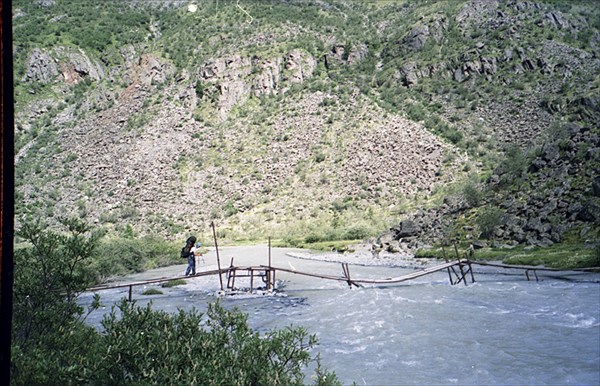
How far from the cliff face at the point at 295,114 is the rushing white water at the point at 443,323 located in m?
13.0

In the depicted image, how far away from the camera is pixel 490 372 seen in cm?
977

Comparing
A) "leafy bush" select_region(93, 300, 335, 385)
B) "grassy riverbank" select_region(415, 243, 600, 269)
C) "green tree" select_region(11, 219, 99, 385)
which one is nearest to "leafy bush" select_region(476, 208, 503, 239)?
"grassy riverbank" select_region(415, 243, 600, 269)

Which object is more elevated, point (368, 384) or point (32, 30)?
point (32, 30)

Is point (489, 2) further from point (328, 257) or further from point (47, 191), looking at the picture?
point (47, 191)

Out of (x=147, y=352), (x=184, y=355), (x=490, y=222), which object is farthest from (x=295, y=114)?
(x=147, y=352)

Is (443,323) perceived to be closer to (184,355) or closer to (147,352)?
(184,355)

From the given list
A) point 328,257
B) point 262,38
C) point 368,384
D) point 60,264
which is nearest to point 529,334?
point 368,384

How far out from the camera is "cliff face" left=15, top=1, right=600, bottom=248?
50156 mm

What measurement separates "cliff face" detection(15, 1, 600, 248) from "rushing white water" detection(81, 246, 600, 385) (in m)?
13.0

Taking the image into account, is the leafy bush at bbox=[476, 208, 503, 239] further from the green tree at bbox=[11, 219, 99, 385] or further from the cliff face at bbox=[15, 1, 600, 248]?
the green tree at bbox=[11, 219, 99, 385]

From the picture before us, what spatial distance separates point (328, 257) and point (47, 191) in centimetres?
4376

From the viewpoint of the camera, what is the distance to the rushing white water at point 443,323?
9.78 m

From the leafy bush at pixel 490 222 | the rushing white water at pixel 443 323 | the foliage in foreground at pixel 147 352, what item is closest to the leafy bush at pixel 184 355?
the foliage in foreground at pixel 147 352

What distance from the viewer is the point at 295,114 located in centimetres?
6562
